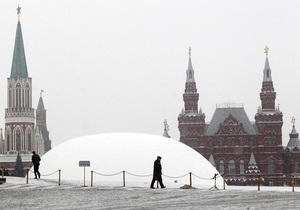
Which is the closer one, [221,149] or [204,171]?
[204,171]

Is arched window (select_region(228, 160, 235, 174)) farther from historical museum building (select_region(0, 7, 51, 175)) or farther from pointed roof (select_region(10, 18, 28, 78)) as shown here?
pointed roof (select_region(10, 18, 28, 78))

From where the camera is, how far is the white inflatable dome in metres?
61.2

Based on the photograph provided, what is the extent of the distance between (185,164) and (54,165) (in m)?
10.4

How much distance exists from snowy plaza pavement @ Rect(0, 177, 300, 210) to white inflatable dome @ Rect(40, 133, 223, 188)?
25.3 m

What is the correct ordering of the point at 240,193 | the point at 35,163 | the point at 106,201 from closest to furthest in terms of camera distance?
1. the point at 106,201
2. the point at 240,193
3. the point at 35,163

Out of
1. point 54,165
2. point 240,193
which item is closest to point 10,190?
point 240,193

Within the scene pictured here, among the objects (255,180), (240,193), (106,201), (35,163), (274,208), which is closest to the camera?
(274,208)

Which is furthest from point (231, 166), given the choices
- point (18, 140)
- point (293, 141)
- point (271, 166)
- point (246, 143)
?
point (18, 140)

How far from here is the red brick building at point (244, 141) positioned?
131 m

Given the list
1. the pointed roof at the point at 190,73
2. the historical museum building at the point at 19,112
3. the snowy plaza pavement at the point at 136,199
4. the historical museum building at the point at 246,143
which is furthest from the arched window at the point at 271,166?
the snowy plaza pavement at the point at 136,199

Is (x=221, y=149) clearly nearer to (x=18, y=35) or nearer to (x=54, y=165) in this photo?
(x=18, y=35)

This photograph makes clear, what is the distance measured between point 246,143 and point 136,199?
10496 centimetres

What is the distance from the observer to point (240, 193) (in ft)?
103

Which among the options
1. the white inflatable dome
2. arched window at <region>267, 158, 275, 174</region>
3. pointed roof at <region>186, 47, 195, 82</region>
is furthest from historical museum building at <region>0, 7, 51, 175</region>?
the white inflatable dome
